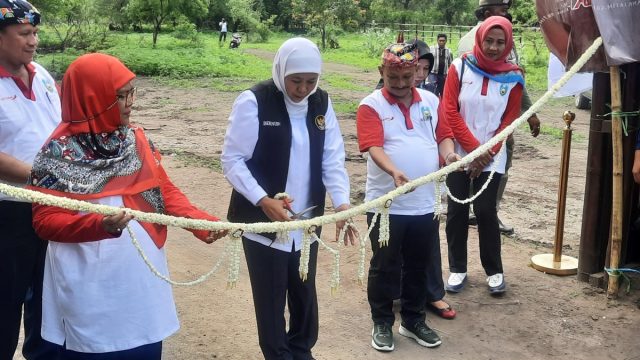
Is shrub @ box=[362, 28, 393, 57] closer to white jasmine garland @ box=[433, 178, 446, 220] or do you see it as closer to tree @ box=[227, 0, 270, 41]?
tree @ box=[227, 0, 270, 41]

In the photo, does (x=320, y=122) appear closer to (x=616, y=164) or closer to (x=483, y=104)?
(x=483, y=104)

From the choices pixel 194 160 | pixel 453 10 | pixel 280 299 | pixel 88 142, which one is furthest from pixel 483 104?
pixel 453 10

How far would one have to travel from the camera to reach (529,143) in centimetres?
1019

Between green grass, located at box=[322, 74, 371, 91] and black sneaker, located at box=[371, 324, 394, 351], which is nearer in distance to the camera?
black sneaker, located at box=[371, 324, 394, 351]

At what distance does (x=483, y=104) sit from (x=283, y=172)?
193cm

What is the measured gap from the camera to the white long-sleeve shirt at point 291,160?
10.3 ft

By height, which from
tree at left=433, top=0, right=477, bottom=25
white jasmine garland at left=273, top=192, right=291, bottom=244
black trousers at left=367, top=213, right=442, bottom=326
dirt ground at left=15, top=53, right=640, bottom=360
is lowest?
dirt ground at left=15, top=53, right=640, bottom=360

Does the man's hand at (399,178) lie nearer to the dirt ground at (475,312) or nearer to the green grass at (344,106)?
the dirt ground at (475,312)

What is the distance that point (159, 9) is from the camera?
27016 mm

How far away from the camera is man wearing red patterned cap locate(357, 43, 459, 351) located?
12.6ft

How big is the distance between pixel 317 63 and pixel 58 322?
160 centimetres

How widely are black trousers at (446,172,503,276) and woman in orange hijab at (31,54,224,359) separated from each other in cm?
262

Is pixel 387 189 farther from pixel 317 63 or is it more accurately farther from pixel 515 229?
pixel 515 229

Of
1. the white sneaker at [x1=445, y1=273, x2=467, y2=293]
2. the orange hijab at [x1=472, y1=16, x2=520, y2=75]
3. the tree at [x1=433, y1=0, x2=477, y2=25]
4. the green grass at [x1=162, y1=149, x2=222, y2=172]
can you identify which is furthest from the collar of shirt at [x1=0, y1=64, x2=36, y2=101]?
the tree at [x1=433, y1=0, x2=477, y2=25]
